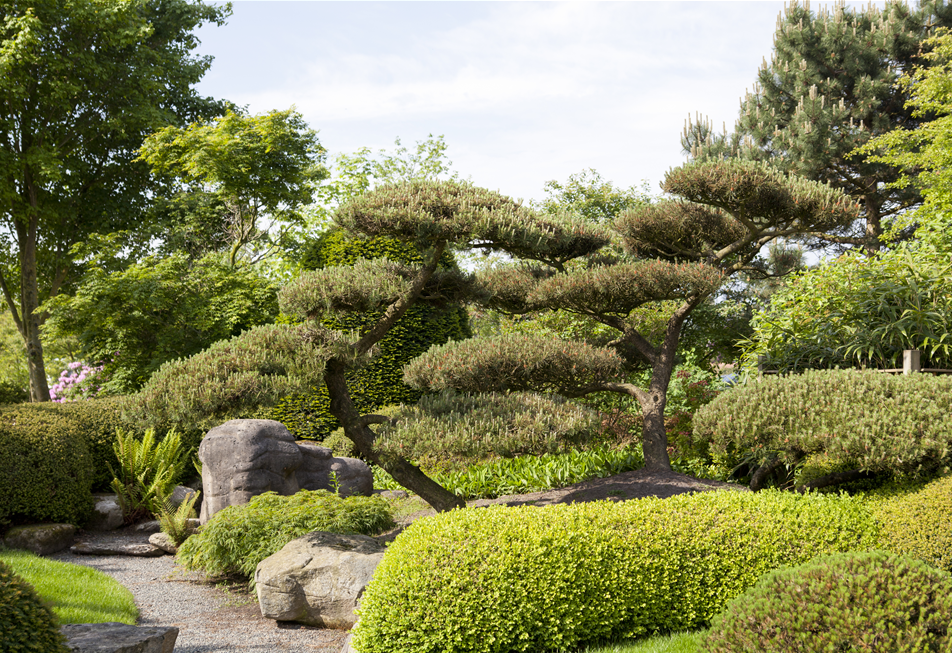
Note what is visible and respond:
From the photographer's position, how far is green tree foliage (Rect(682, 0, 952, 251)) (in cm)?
1434

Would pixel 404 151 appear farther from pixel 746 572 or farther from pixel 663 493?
pixel 746 572

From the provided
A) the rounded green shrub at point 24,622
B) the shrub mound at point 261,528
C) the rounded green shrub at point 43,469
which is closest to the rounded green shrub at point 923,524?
the shrub mound at point 261,528

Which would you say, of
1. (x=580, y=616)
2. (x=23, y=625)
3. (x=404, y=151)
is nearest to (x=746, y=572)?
(x=580, y=616)

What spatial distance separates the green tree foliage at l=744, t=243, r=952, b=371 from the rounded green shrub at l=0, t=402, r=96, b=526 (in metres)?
8.78

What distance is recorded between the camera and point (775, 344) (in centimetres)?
798

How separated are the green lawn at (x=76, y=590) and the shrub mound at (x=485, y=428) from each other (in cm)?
257

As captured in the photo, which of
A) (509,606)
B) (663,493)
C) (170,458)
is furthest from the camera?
(170,458)

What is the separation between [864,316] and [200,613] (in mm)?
7625

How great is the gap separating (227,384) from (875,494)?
17.4ft

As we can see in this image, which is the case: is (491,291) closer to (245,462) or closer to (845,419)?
(245,462)

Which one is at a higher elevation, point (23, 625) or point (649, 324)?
point (649, 324)

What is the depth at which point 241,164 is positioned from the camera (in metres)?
14.6

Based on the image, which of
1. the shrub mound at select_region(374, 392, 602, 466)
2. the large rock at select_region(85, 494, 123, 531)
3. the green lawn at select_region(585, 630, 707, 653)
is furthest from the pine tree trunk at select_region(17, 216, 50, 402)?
the green lawn at select_region(585, 630, 707, 653)

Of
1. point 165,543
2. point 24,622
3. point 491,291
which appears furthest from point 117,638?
point 491,291
